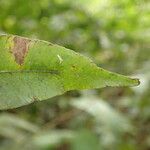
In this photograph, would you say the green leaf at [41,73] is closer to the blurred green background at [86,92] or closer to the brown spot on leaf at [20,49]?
the brown spot on leaf at [20,49]

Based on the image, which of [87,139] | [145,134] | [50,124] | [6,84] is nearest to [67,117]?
[50,124]

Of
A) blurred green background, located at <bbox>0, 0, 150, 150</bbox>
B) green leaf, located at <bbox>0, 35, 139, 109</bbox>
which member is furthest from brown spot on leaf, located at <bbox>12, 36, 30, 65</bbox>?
blurred green background, located at <bbox>0, 0, 150, 150</bbox>

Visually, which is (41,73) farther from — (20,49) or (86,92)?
(86,92)

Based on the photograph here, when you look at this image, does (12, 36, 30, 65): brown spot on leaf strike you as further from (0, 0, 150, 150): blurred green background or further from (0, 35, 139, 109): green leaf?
(0, 0, 150, 150): blurred green background

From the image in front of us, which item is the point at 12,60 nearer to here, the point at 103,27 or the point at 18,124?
the point at 18,124

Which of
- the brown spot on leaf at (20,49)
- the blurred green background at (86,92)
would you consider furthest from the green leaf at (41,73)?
the blurred green background at (86,92)

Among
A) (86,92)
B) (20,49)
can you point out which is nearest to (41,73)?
(20,49)
